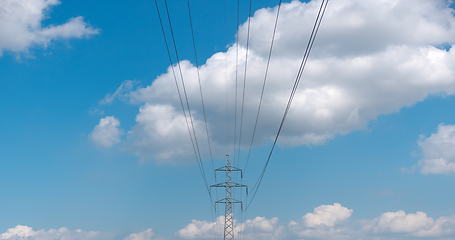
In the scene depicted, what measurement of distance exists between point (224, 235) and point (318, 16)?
7659 centimetres

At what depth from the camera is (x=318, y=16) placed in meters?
70.5

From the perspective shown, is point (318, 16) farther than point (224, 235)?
No

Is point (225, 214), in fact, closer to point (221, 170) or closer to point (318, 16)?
point (221, 170)

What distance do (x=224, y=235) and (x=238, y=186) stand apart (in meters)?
9.56

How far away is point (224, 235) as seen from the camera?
460 feet

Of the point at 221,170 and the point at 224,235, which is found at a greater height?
the point at 221,170

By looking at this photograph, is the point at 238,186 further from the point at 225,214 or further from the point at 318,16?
the point at 318,16

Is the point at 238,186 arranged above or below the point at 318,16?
above

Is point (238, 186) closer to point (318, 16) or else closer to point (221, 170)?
point (221, 170)

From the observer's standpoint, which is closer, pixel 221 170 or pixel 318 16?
pixel 318 16

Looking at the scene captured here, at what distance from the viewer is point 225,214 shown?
143875mm

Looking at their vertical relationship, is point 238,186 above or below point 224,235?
above

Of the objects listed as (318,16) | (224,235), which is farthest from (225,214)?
(318,16)

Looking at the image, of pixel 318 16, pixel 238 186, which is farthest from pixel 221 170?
pixel 318 16
